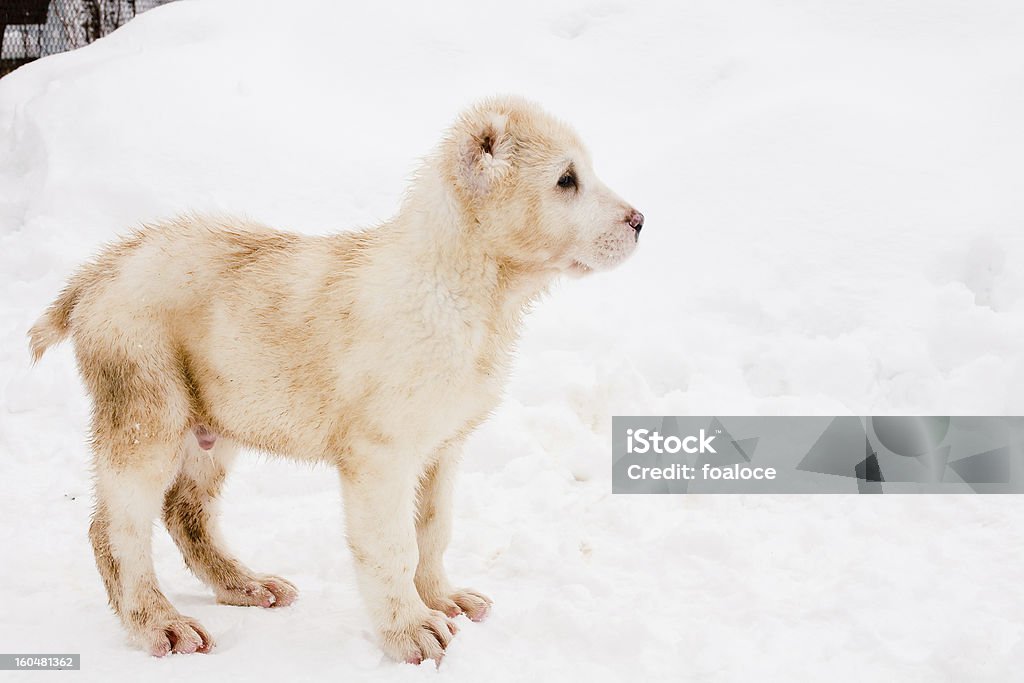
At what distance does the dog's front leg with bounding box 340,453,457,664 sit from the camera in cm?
324

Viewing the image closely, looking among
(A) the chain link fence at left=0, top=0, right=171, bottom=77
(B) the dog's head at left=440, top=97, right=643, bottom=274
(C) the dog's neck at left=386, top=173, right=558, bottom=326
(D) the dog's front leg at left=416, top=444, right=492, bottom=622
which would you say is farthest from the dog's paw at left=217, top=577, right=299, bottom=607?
(A) the chain link fence at left=0, top=0, right=171, bottom=77

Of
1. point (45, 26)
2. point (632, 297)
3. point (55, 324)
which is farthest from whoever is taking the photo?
point (45, 26)

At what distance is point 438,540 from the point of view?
371 centimetres

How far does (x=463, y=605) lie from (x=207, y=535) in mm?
1043

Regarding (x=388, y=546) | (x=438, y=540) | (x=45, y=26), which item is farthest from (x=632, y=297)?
(x=45, y=26)

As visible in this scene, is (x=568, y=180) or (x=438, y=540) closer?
(x=568, y=180)

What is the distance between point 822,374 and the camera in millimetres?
5355

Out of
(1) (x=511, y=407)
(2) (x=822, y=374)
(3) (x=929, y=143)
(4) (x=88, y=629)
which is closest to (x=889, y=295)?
(2) (x=822, y=374)

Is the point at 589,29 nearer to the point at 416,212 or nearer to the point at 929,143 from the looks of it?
the point at 929,143

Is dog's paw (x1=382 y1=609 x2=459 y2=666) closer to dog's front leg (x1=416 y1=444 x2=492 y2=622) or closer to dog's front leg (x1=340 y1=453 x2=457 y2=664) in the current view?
dog's front leg (x1=340 y1=453 x2=457 y2=664)

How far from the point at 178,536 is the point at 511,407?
2013 mm

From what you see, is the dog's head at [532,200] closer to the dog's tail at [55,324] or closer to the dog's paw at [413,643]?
the dog's paw at [413,643]

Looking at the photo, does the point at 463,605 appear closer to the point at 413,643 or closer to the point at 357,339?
the point at 413,643

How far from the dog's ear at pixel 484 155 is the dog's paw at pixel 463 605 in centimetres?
149
